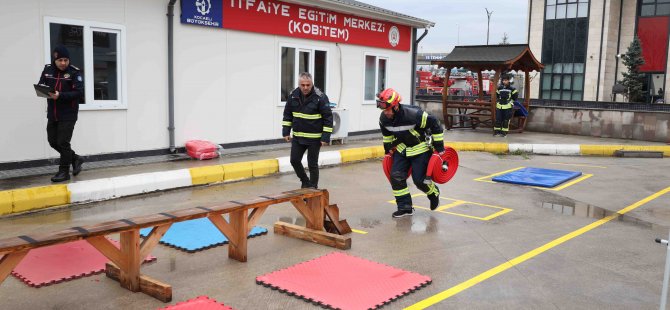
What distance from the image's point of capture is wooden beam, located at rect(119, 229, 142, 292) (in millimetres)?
5031

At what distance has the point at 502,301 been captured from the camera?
504 centimetres

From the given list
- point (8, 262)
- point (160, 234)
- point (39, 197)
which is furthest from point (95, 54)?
point (8, 262)

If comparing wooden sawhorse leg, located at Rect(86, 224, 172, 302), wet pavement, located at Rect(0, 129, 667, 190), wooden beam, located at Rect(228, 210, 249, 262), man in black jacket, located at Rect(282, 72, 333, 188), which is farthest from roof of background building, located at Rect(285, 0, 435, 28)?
wooden sawhorse leg, located at Rect(86, 224, 172, 302)

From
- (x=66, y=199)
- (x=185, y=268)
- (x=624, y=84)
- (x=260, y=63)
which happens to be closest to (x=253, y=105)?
(x=260, y=63)

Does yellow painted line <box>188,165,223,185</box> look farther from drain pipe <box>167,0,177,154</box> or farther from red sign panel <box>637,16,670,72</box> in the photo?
red sign panel <box>637,16,670,72</box>

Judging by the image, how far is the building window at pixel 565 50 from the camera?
3975 centimetres

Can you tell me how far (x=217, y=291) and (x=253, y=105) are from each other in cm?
872

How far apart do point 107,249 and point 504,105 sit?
15609mm

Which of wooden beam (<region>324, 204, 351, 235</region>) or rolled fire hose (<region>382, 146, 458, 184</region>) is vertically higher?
rolled fire hose (<region>382, 146, 458, 184</region>)

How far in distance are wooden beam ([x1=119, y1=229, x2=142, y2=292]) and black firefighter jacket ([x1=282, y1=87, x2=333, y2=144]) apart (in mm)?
3826

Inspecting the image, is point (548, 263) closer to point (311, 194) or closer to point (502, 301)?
point (502, 301)

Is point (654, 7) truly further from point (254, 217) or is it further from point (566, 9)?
point (254, 217)

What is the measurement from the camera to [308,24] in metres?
14.6

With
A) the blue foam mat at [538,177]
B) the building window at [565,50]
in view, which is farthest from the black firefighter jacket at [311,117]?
the building window at [565,50]
